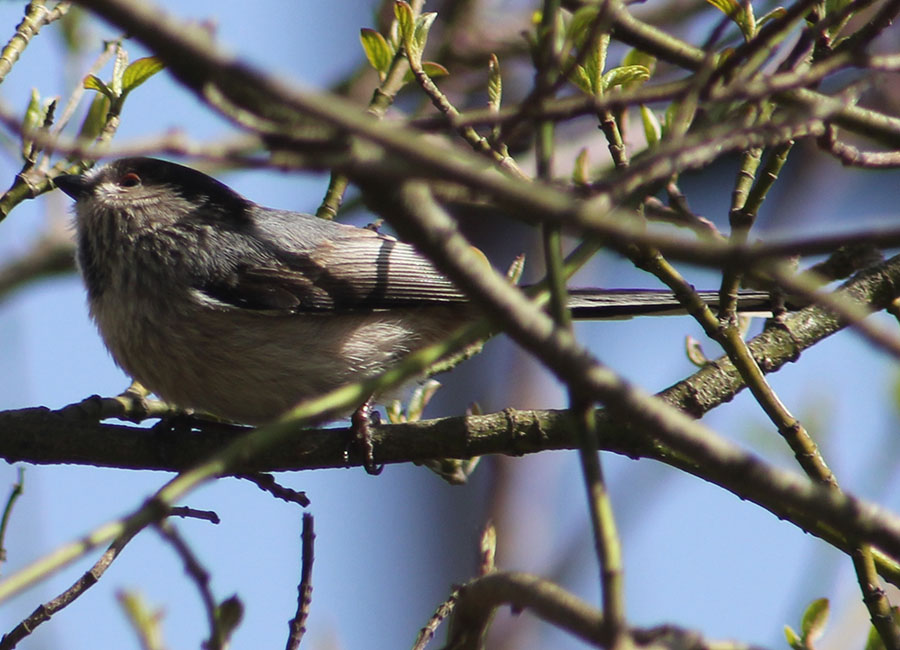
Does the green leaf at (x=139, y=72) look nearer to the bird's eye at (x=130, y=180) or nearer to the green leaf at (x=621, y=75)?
the green leaf at (x=621, y=75)

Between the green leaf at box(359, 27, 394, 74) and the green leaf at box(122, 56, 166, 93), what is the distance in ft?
2.05

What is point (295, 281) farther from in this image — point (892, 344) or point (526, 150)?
point (892, 344)

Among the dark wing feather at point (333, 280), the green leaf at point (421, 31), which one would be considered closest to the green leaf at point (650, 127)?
the green leaf at point (421, 31)

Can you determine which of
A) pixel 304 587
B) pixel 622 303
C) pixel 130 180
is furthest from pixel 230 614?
pixel 130 180

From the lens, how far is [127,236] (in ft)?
14.5

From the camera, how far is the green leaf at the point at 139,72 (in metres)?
3.14

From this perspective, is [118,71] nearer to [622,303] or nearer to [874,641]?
[622,303]

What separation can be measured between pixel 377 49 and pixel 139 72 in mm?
737

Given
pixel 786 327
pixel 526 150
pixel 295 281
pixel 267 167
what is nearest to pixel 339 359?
pixel 295 281

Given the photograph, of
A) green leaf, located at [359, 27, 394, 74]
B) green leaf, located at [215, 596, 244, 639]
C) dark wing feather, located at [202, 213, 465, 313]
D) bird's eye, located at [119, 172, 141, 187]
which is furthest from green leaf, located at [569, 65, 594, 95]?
bird's eye, located at [119, 172, 141, 187]

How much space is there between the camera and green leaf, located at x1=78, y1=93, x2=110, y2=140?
3584 millimetres

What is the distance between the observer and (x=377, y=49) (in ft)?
10.9

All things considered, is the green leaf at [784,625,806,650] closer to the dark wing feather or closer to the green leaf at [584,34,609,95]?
the green leaf at [584,34,609,95]

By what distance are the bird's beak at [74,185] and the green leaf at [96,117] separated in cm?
63
